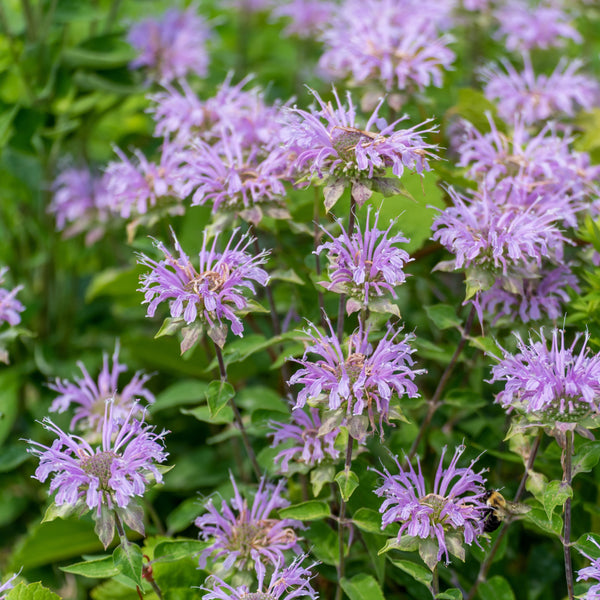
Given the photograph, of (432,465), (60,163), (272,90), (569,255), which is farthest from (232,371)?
(272,90)

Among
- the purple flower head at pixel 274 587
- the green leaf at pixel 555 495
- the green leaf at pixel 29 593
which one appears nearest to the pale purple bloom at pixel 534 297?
the green leaf at pixel 555 495

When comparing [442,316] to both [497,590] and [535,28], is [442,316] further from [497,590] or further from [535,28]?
[535,28]

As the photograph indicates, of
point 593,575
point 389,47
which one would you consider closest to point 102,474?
point 593,575

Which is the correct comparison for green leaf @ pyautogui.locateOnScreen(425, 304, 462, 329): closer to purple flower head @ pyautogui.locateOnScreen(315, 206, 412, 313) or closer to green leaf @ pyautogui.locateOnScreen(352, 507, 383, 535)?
purple flower head @ pyautogui.locateOnScreen(315, 206, 412, 313)

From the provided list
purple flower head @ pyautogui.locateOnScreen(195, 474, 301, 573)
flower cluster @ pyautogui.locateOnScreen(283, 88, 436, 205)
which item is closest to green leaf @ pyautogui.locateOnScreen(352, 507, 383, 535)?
purple flower head @ pyautogui.locateOnScreen(195, 474, 301, 573)

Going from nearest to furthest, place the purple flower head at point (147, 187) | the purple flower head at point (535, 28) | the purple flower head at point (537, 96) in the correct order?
the purple flower head at point (147, 187) → the purple flower head at point (537, 96) → the purple flower head at point (535, 28)

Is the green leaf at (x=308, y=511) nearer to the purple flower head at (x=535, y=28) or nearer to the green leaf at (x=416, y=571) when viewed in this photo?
the green leaf at (x=416, y=571)
